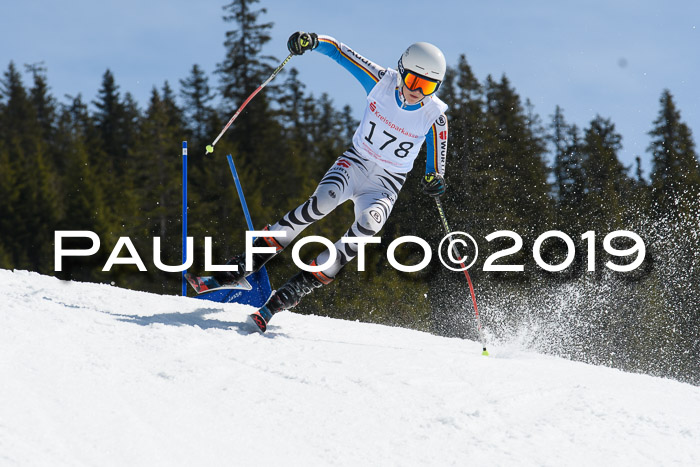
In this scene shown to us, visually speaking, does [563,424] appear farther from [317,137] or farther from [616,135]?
[317,137]

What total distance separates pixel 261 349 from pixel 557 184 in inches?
1268

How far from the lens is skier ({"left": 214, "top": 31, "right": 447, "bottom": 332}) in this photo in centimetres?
489

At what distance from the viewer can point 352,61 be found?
5.35 metres

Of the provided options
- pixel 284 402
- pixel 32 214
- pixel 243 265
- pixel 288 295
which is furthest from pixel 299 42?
pixel 32 214

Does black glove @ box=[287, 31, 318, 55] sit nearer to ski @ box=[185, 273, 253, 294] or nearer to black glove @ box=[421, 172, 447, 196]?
black glove @ box=[421, 172, 447, 196]

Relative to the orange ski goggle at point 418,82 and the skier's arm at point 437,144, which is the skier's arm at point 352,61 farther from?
the skier's arm at point 437,144

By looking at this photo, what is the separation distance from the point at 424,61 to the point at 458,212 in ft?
73.1

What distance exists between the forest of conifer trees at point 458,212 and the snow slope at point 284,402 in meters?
17.3

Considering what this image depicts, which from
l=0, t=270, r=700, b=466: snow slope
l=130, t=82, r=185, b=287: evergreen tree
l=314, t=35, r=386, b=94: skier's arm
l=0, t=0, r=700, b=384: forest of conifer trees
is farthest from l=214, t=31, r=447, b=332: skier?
l=130, t=82, r=185, b=287: evergreen tree

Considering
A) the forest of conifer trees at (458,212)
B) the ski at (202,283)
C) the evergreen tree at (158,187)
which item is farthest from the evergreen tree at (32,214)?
the ski at (202,283)

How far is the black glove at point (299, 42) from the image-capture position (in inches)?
201

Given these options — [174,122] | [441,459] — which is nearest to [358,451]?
[441,459]

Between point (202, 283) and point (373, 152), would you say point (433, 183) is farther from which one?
point (202, 283)

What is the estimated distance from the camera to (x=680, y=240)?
2723 cm
